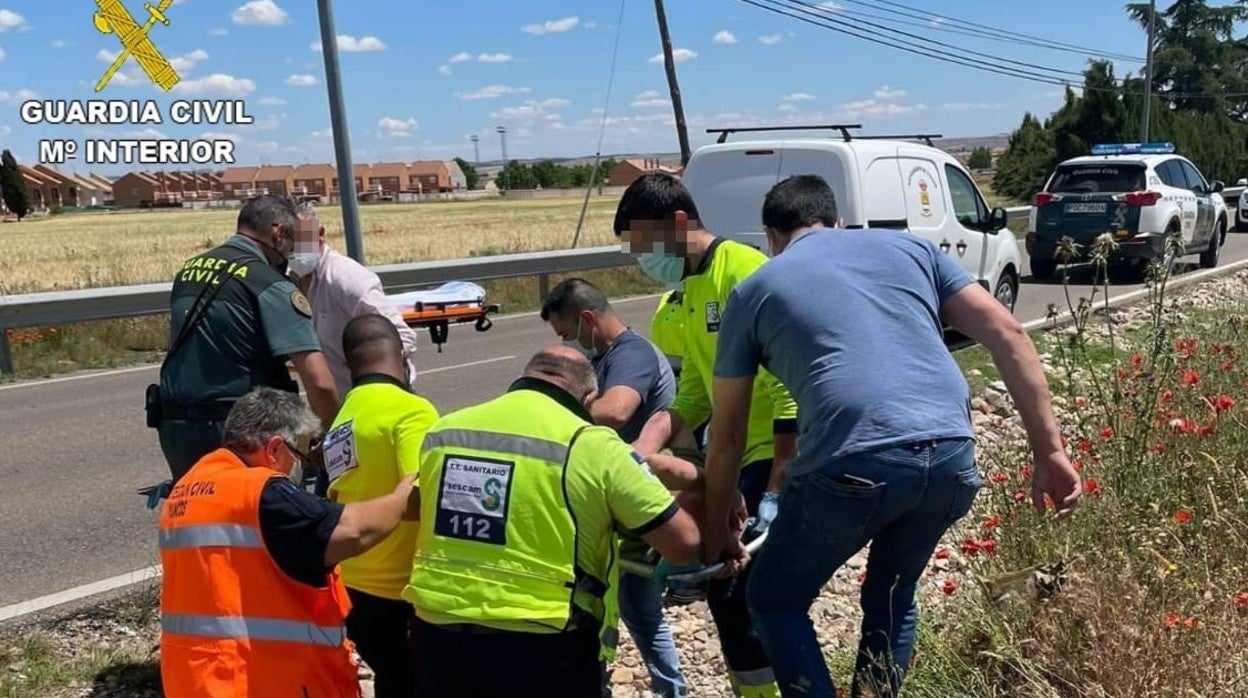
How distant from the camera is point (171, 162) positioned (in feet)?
116

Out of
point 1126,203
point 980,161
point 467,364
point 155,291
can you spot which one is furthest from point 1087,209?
point 980,161

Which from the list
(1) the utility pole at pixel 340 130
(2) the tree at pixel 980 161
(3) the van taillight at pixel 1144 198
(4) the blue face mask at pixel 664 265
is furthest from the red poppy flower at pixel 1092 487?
(2) the tree at pixel 980 161

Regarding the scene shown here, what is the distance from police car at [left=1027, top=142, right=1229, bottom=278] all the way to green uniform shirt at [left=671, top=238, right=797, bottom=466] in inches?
484

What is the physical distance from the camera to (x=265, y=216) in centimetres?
397

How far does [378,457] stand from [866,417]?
1.37m

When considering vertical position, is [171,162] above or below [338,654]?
Result: above

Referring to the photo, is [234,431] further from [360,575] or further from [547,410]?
[547,410]

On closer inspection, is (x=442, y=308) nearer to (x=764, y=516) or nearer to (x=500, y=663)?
(x=764, y=516)

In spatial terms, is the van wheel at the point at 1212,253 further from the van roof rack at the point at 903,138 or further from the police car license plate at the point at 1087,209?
the van roof rack at the point at 903,138

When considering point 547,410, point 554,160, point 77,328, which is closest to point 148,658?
point 547,410

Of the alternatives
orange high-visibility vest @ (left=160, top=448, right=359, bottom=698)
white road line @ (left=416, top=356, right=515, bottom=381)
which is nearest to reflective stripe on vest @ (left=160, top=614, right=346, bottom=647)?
orange high-visibility vest @ (left=160, top=448, right=359, bottom=698)

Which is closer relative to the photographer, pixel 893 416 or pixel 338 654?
pixel 893 416

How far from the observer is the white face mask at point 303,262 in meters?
4.28

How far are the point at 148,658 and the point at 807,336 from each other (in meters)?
2.89
